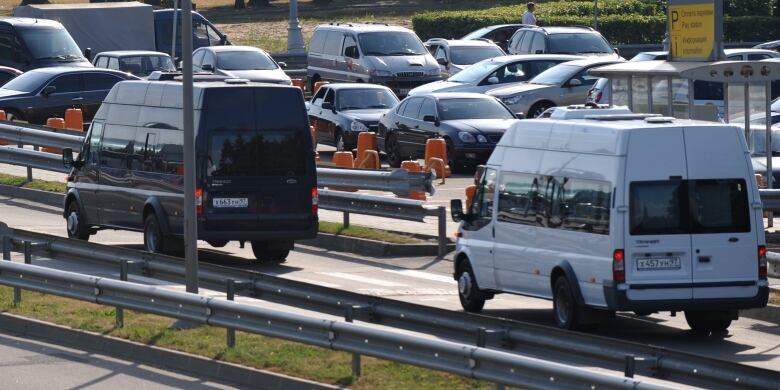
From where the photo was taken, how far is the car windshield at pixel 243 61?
40.2 meters

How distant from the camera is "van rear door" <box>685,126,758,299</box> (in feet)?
48.1

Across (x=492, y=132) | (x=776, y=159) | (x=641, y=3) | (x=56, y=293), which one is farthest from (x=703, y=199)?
(x=641, y=3)

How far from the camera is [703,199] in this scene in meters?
14.8

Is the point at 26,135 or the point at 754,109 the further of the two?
the point at 26,135

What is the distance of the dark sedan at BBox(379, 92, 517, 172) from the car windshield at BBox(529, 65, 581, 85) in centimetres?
317

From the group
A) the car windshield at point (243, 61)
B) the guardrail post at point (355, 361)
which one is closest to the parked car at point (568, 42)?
the car windshield at point (243, 61)

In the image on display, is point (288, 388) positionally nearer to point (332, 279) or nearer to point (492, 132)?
point (332, 279)

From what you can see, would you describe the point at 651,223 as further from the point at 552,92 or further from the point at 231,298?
the point at 552,92

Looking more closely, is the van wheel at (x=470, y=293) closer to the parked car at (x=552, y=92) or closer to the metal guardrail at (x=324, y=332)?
the metal guardrail at (x=324, y=332)

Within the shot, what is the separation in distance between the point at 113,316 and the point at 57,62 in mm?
27128

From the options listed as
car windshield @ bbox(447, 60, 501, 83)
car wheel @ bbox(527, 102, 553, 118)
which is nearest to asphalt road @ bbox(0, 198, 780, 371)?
car wheel @ bbox(527, 102, 553, 118)

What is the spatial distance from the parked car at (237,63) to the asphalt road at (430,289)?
14.7m

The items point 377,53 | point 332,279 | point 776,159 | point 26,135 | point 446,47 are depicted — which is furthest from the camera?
Result: point 446,47

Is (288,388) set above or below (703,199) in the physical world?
below
